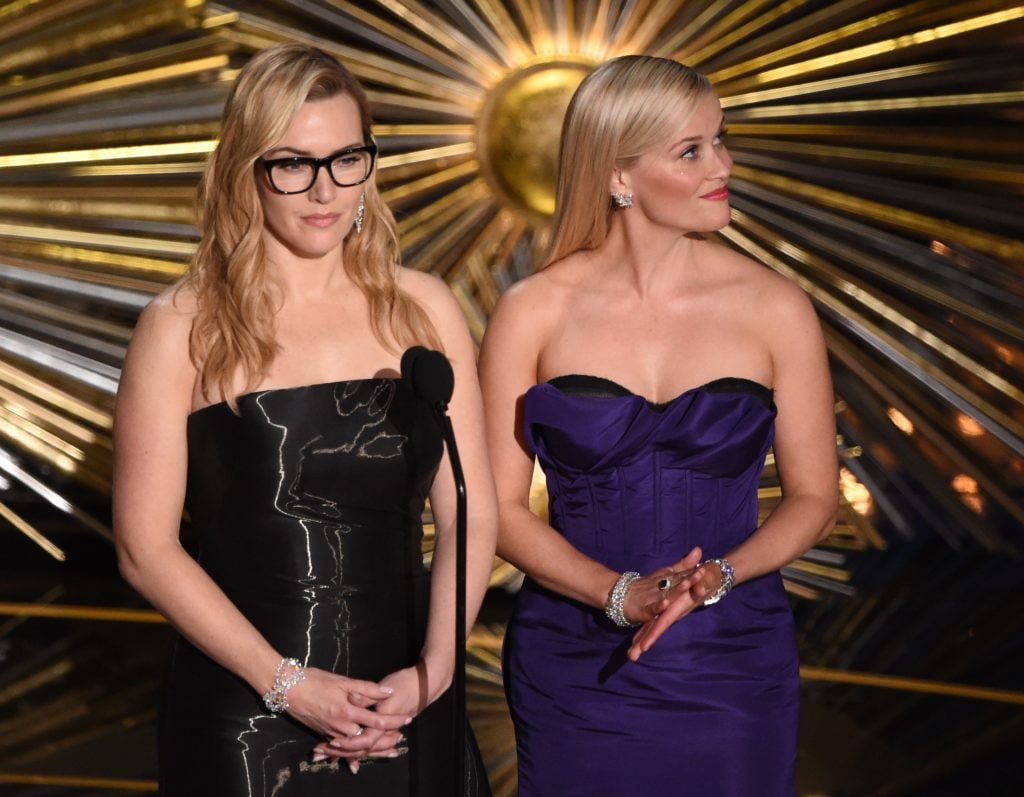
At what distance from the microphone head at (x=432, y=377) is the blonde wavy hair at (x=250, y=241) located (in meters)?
0.25

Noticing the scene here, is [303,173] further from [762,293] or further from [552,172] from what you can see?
[552,172]

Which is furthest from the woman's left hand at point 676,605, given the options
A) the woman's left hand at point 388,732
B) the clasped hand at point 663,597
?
the woman's left hand at point 388,732

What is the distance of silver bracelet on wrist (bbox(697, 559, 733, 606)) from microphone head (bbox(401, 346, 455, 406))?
566 mm

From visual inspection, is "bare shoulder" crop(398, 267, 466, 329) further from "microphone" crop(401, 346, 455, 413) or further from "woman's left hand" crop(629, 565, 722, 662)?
"woman's left hand" crop(629, 565, 722, 662)

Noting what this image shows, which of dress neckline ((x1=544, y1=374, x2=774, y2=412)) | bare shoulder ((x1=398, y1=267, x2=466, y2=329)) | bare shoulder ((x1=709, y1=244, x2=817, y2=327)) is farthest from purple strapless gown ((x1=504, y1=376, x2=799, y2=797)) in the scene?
bare shoulder ((x1=398, y1=267, x2=466, y2=329))

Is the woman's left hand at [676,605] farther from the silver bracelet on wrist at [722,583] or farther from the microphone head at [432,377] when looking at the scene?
the microphone head at [432,377]

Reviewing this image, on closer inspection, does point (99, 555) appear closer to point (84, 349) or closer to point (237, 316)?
point (84, 349)

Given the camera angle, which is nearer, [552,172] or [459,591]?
[459,591]

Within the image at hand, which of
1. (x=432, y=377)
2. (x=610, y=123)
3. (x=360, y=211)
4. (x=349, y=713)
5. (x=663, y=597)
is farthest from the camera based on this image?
(x=610, y=123)

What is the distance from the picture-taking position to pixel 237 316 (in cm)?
172

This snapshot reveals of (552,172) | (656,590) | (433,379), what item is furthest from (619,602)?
(552,172)

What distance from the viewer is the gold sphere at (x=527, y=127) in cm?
377

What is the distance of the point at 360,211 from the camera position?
5.88 ft

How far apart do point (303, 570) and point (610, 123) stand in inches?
27.6
